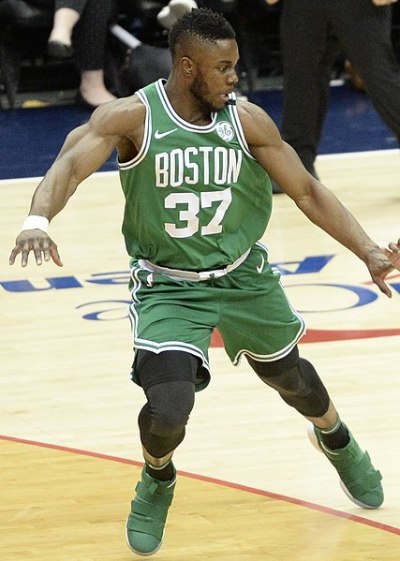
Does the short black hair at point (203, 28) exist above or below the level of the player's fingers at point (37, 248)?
above

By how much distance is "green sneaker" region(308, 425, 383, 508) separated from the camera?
427 centimetres

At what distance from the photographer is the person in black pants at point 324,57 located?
821 centimetres

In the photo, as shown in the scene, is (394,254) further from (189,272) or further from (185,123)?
(185,123)

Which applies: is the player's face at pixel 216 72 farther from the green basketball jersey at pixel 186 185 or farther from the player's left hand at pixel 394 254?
the player's left hand at pixel 394 254

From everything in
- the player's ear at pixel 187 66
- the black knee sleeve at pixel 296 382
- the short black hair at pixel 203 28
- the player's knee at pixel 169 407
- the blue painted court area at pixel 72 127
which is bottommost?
the blue painted court area at pixel 72 127

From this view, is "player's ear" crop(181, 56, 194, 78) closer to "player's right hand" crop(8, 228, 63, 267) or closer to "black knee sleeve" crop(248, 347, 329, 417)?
"player's right hand" crop(8, 228, 63, 267)

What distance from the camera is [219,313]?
404 centimetres

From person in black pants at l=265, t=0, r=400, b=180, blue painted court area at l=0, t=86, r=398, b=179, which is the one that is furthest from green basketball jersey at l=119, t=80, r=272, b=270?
blue painted court area at l=0, t=86, r=398, b=179

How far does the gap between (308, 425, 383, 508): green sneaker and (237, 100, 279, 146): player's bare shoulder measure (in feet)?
2.84

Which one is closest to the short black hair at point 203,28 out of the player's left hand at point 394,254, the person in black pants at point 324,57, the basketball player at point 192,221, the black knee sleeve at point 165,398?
the basketball player at point 192,221

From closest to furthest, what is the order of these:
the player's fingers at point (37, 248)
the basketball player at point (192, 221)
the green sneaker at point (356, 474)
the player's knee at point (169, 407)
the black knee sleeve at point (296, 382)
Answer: the player's fingers at point (37, 248) → the player's knee at point (169, 407) → the basketball player at point (192, 221) → the black knee sleeve at point (296, 382) → the green sneaker at point (356, 474)

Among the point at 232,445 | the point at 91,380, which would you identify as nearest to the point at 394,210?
the point at 91,380

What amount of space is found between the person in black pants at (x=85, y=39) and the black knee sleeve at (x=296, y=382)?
7130 mm

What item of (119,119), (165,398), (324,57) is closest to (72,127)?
(324,57)
